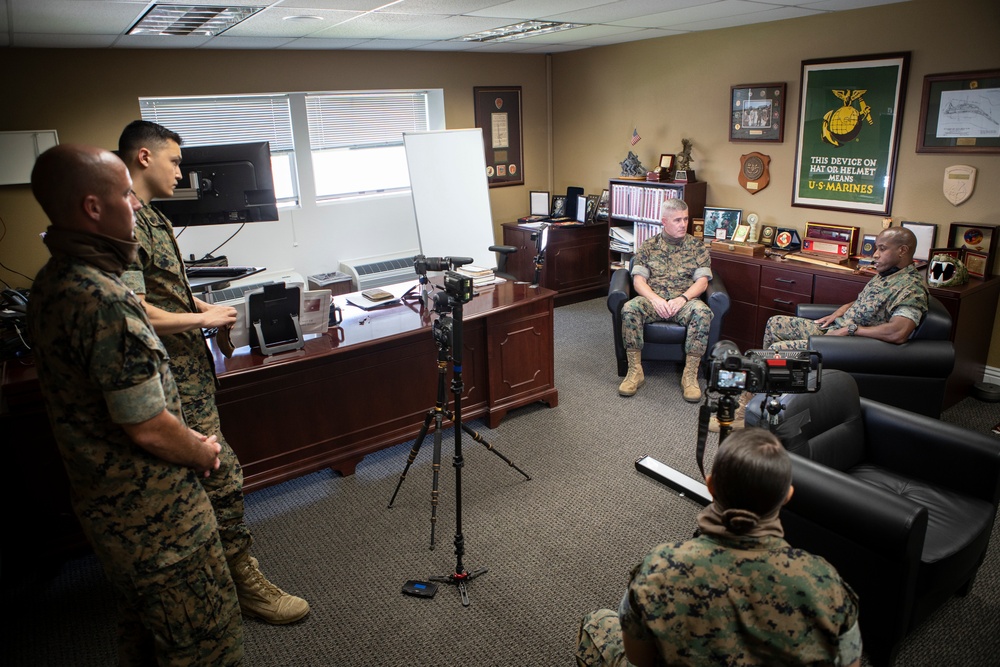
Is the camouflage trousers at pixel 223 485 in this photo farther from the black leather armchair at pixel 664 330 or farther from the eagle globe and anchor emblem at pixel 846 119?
the eagle globe and anchor emblem at pixel 846 119

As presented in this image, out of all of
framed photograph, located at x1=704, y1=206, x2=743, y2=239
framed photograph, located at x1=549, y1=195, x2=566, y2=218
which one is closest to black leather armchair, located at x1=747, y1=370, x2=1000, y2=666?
framed photograph, located at x1=704, y1=206, x2=743, y2=239

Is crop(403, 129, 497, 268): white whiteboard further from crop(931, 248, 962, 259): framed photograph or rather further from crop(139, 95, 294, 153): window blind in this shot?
crop(931, 248, 962, 259): framed photograph

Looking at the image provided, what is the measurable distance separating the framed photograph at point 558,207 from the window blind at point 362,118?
56.5 inches

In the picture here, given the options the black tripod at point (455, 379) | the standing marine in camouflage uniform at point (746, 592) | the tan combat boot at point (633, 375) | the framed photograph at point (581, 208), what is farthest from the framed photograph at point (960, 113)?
the standing marine in camouflage uniform at point (746, 592)

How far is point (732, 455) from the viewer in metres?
1.31

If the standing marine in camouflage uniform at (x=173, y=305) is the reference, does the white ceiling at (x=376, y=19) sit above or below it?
above

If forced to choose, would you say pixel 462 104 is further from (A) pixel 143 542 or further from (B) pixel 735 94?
(A) pixel 143 542

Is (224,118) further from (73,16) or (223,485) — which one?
(223,485)

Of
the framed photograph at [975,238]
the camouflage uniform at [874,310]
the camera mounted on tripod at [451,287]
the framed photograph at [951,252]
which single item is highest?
the camera mounted on tripod at [451,287]

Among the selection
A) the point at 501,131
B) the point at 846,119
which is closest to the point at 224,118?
the point at 501,131

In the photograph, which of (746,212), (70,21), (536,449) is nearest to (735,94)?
(746,212)

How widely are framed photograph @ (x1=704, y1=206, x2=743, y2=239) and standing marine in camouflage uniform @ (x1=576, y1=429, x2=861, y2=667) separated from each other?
4113 mm

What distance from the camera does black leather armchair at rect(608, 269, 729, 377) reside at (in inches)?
167

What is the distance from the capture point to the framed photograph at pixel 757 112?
4711 millimetres
